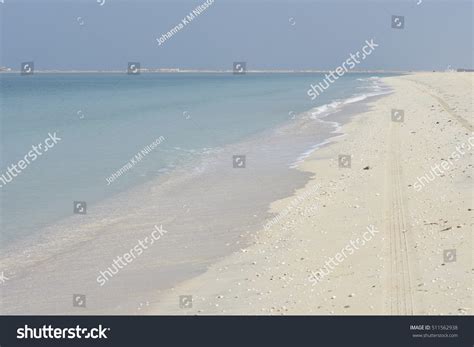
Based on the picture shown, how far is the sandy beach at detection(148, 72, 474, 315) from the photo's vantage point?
832cm

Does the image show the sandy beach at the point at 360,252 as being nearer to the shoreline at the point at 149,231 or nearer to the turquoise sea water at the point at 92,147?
the shoreline at the point at 149,231

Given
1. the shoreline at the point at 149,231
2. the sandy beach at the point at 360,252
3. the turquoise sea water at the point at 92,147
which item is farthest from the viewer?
the turquoise sea water at the point at 92,147

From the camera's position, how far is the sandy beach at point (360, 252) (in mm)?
8320

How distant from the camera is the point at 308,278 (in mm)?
9195

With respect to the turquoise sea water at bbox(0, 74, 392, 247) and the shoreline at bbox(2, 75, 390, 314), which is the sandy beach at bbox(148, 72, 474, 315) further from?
the turquoise sea water at bbox(0, 74, 392, 247)

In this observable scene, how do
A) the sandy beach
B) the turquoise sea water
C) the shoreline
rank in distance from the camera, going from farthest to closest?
the turquoise sea water < the shoreline < the sandy beach

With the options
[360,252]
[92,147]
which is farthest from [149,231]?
[92,147]

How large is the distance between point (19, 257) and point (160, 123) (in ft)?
89.1

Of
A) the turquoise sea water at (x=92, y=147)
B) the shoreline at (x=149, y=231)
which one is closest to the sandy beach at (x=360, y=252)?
the shoreline at (x=149, y=231)

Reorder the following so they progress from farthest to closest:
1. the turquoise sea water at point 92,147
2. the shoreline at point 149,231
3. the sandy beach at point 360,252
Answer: the turquoise sea water at point 92,147, the shoreline at point 149,231, the sandy beach at point 360,252

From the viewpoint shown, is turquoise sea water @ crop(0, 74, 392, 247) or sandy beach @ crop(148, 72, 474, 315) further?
turquoise sea water @ crop(0, 74, 392, 247)

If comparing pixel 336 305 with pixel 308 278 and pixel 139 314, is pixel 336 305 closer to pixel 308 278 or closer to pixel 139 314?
pixel 308 278

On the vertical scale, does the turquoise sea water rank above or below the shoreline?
above

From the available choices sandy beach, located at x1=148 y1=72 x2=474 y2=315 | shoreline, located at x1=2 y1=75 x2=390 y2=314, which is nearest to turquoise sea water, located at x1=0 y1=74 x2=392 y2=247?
shoreline, located at x1=2 y1=75 x2=390 y2=314
